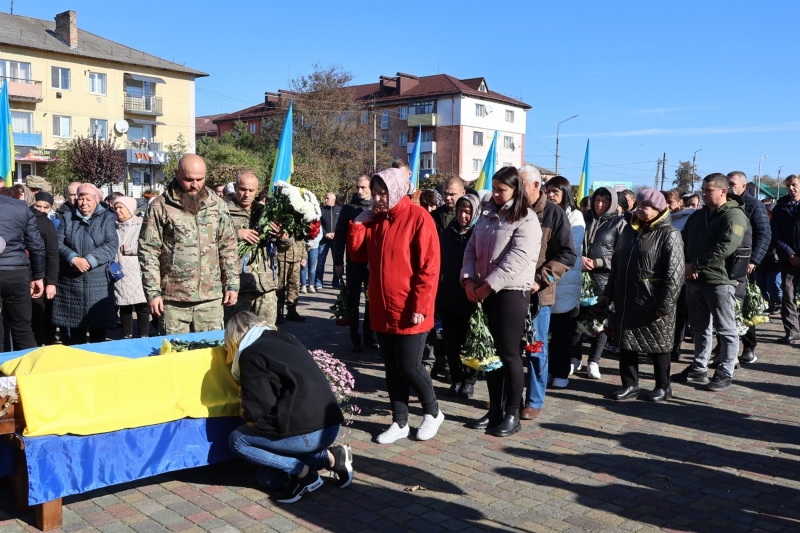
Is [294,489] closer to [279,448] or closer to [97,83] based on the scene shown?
[279,448]

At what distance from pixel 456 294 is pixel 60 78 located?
174 feet

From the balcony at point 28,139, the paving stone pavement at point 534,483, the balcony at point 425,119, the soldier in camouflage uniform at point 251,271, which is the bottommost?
the paving stone pavement at point 534,483

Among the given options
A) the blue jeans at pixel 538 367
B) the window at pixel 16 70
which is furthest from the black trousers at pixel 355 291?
the window at pixel 16 70

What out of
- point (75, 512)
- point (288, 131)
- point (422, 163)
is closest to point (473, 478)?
point (75, 512)

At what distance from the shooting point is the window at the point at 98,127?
176 feet

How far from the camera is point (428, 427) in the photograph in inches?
222

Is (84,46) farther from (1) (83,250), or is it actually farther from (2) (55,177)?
(1) (83,250)

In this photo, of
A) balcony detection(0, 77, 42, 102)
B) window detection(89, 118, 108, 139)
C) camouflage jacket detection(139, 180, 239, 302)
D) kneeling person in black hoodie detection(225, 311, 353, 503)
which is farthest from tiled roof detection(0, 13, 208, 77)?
kneeling person in black hoodie detection(225, 311, 353, 503)

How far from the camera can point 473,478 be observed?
4.83m

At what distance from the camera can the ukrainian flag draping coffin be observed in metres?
3.95

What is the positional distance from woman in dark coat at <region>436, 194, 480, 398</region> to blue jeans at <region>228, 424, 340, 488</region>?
2.36 metres

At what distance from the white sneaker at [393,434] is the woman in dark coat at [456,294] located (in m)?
1.19

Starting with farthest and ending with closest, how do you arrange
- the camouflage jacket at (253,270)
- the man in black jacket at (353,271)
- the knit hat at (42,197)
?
the knit hat at (42,197), the man in black jacket at (353,271), the camouflage jacket at (253,270)

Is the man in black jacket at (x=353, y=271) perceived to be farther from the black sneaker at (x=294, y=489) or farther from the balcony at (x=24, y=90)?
the balcony at (x=24, y=90)
